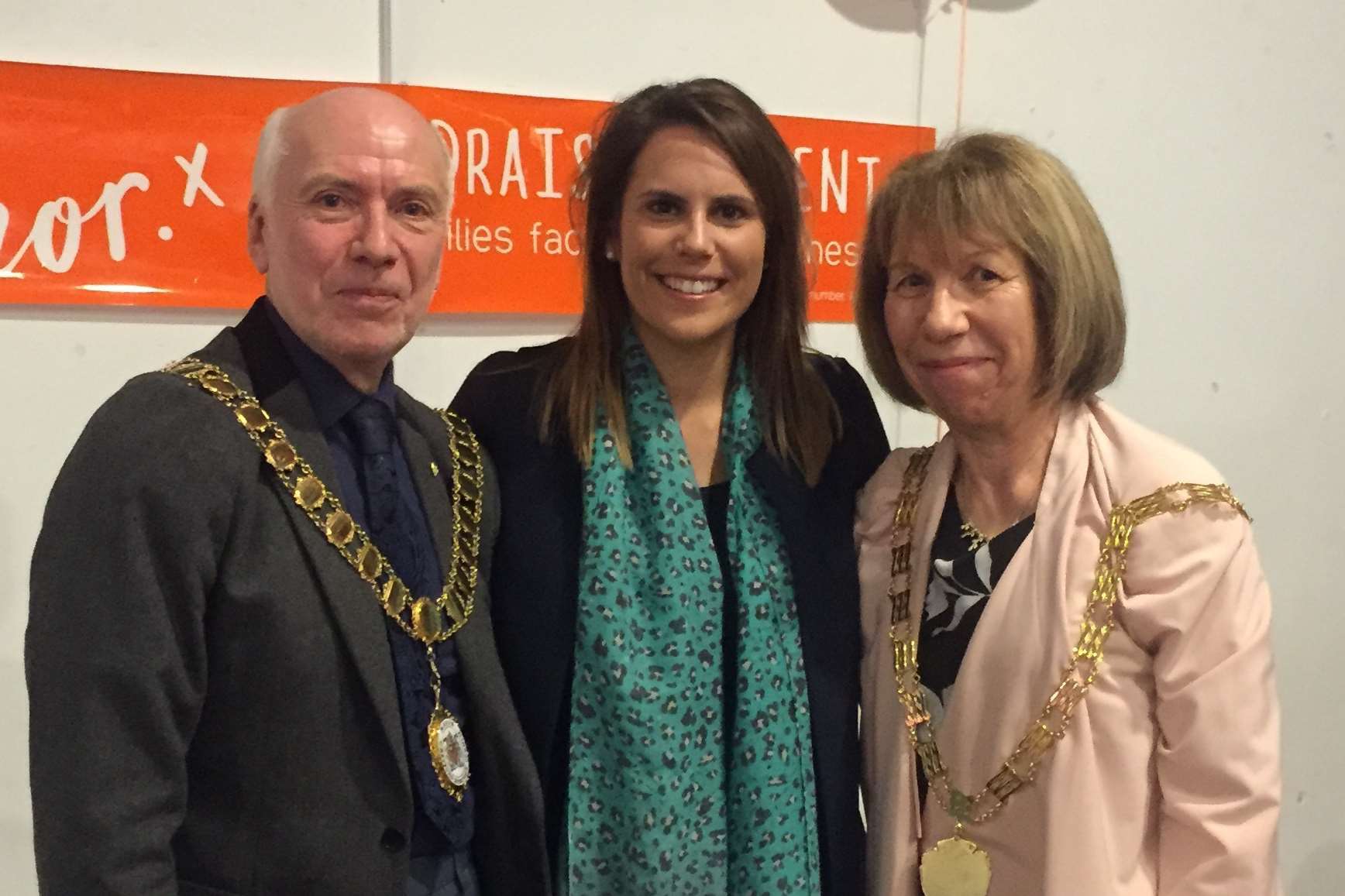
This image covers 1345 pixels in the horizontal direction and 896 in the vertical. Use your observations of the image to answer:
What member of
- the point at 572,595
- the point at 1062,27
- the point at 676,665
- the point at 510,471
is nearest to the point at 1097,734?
the point at 676,665

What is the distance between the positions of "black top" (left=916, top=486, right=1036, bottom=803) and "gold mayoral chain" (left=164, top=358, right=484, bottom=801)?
0.60 meters

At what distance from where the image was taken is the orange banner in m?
1.93

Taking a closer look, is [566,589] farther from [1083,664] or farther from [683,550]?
[1083,664]

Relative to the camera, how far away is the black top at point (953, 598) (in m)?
1.41

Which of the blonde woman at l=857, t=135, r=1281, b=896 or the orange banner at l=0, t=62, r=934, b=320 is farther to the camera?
the orange banner at l=0, t=62, r=934, b=320

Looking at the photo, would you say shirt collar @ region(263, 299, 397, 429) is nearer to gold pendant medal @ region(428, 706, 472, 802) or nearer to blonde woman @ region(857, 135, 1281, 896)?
gold pendant medal @ region(428, 706, 472, 802)

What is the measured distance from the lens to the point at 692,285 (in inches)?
60.7

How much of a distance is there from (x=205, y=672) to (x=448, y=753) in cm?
29

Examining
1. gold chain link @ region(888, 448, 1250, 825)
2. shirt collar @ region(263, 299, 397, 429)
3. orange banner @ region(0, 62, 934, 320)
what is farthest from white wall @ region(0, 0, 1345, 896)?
gold chain link @ region(888, 448, 1250, 825)

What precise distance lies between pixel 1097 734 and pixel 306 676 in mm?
918

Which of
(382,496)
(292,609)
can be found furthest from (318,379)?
(292,609)

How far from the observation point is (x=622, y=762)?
1479 millimetres

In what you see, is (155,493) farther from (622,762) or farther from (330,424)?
(622,762)

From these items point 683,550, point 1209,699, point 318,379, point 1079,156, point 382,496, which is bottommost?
point 1209,699
